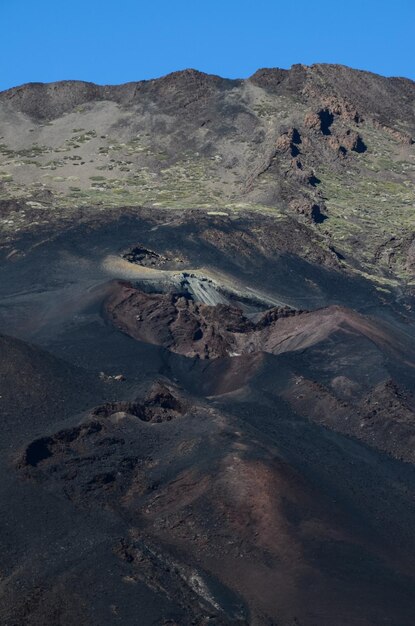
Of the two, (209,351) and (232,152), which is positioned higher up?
(232,152)

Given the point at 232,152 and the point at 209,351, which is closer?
the point at 209,351

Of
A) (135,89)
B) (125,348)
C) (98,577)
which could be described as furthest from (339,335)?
(135,89)

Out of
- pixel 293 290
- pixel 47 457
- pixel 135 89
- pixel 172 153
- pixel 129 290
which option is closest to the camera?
pixel 47 457

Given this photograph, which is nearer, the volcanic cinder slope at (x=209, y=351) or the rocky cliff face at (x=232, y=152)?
the volcanic cinder slope at (x=209, y=351)

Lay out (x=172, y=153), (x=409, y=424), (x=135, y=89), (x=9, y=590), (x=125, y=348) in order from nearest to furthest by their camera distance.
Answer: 1. (x=9, y=590)
2. (x=409, y=424)
3. (x=125, y=348)
4. (x=172, y=153)
5. (x=135, y=89)

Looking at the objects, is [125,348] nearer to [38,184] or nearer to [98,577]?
[98,577]

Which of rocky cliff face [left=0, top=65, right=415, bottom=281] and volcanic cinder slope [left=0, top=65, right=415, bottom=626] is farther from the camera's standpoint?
rocky cliff face [left=0, top=65, right=415, bottom=281]

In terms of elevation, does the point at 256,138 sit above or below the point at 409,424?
above

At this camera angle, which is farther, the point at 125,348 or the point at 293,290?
the point at 293,290
